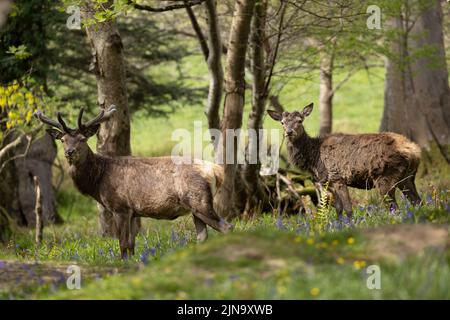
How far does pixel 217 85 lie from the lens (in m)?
16.8

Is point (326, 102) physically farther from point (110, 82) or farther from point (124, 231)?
point (124, 231)

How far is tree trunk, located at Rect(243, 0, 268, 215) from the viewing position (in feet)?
51.1

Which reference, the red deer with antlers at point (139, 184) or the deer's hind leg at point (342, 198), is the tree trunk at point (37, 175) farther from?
the deer's hind leg at point (342, 198)

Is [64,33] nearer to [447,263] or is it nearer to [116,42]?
[116,42]

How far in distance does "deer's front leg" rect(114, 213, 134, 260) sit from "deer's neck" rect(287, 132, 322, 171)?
3.28 meters

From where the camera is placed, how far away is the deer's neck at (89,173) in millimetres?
12078

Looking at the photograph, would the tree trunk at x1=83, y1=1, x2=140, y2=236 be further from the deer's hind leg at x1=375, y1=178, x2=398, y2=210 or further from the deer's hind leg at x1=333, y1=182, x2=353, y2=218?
the deer's hind leg at x1=375, y1=178, x2=398, y2=210

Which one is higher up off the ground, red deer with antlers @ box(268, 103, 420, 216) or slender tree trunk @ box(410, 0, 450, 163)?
slender tree trunk @ box(410, 0, 450, 163)

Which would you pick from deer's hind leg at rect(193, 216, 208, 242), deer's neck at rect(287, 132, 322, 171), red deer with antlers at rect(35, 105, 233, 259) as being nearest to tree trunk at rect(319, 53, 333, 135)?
deer's neck at rect(287, 132, 322, 171)

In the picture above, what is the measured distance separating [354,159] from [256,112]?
12.8ft

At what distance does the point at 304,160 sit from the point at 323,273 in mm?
7112

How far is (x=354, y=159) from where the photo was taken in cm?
1253

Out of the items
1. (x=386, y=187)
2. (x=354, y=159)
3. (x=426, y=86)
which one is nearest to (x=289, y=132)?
(x=354, y=159)

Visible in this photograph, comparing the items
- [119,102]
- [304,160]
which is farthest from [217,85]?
[304,160]
